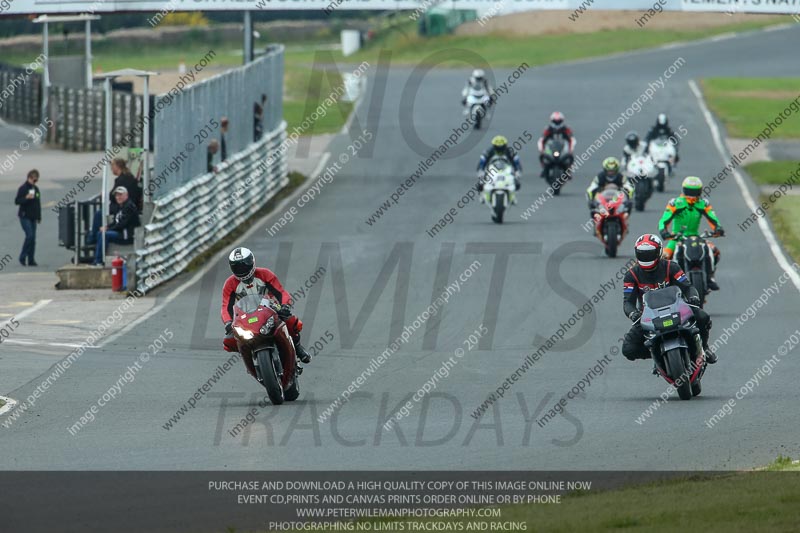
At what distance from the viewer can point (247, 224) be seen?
2989cm

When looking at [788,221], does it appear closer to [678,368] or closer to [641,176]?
[641,176]

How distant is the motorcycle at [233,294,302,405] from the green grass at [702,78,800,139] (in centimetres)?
3202

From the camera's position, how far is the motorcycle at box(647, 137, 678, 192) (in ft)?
111

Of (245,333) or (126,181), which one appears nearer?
(245,333)

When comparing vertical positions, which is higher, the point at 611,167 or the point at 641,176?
the point at 611,167

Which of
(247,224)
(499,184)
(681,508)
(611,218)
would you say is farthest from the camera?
(247,224)

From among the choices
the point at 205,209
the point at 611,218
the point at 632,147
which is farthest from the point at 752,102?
the point at 205,209

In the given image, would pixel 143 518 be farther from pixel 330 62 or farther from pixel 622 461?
pixel 330 62

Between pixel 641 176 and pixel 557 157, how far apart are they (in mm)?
3282

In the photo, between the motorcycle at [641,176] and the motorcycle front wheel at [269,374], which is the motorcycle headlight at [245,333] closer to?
the motorcycle front wheel at [269,374]

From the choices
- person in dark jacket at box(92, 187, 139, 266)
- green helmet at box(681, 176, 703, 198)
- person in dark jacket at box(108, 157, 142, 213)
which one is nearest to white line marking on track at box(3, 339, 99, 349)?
person in dark jacket at box(92, 187, 139, 266)

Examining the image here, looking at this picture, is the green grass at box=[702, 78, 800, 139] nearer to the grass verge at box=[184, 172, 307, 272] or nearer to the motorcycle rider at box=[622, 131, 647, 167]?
the motorcycle rider at box=[622, 131, 647, 167]

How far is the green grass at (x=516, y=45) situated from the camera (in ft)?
224

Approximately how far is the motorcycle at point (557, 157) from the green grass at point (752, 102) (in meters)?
11.6
